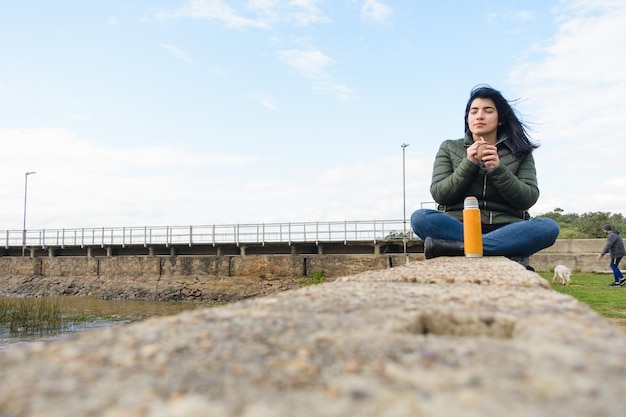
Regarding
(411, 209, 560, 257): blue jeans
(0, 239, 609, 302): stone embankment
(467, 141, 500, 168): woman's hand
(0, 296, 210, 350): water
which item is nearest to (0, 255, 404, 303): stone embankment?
(0, 239, 609, 302): stone embankment

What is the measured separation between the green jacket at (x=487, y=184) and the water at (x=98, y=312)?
11.3m

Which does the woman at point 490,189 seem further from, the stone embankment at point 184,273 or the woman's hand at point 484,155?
the stone embankment at point 184,273

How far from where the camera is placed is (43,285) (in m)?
26.7

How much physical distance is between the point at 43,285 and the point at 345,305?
29.7 m

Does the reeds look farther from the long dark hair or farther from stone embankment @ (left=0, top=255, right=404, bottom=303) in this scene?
the long dark hair

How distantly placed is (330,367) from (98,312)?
20.6 m

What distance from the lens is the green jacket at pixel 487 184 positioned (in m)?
3.90

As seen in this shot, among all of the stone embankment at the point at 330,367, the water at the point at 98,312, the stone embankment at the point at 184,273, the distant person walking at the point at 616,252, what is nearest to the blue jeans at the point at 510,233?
the stone embankment at the point at 330,367

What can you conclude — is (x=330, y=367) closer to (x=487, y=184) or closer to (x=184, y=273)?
(x=487, y=184)

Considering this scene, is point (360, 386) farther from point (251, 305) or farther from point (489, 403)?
point (251, 305)

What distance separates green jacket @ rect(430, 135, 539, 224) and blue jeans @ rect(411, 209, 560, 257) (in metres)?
0.17

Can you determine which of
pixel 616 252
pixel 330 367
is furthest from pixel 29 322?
pixel 330 367

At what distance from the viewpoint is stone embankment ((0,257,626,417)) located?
0.71 m

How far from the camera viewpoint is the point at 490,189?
4.16 meters
